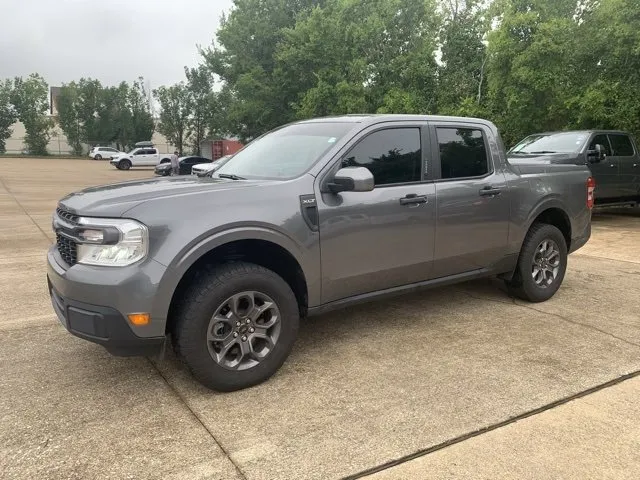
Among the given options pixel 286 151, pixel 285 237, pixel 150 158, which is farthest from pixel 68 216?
pixel 150 158

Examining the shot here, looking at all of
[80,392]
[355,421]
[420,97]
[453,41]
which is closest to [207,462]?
[355,421]

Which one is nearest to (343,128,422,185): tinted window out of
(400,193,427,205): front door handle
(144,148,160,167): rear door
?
(400,193,427,205): front door handle

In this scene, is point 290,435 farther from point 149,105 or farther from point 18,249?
point 149,105

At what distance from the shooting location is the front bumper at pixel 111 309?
2.94m

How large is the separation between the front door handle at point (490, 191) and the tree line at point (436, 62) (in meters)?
9.88

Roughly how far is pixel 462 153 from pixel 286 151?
1546 millimetres

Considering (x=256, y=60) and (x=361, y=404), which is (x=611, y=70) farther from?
(x=256, y=60)

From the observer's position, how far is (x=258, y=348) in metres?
3.44

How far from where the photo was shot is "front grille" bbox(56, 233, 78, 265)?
320 centimetres

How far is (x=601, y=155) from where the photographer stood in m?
10.3

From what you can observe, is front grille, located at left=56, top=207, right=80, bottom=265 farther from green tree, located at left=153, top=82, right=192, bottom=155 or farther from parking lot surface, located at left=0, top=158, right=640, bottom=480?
green tree, located at left=153, top=82, right=192, bottom=155

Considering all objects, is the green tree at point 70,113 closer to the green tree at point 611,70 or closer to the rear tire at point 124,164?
the rear tire at point 124,164

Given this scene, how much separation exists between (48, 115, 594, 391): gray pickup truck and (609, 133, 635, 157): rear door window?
23.0ft

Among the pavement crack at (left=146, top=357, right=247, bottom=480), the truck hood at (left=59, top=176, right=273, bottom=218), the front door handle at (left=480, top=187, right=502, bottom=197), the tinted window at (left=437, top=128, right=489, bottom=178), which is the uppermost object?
the tinted window at (left=437, top=128, right=489, bottom=178)
